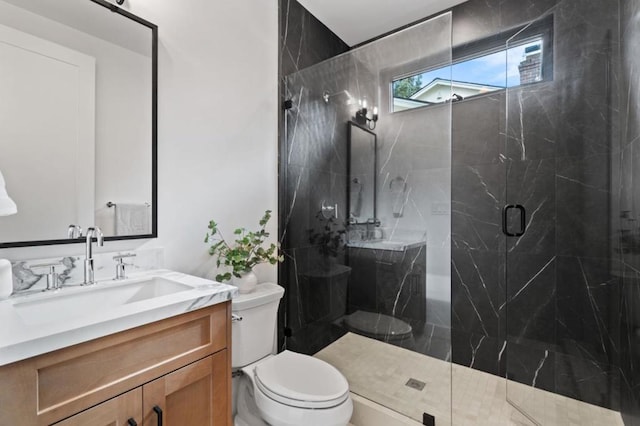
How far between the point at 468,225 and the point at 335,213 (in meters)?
1.01

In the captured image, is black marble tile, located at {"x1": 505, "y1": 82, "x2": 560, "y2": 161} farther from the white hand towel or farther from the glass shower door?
the white hand towel

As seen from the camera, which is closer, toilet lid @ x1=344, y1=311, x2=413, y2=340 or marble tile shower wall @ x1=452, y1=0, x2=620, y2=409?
marble tile shower wall @ x1=452, y1=0, x2=620, y2=409

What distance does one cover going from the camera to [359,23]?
250 centimetres

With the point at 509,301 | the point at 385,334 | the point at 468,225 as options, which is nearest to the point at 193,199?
the point at 385,334

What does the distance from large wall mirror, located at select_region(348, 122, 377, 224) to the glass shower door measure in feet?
3.01

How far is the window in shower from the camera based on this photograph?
1700mm

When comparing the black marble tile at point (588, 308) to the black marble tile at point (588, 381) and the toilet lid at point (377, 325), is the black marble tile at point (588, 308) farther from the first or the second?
the toilet lid at point (377, 325)

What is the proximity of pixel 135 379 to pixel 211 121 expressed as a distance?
131 centimetres

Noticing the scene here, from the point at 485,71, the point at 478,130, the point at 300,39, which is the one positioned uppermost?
the point at 300,39

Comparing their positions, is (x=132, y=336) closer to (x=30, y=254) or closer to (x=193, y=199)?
(x=30, y=254)

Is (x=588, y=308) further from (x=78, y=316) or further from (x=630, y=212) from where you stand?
(x=78, y=316)

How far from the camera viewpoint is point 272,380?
4.58 feet

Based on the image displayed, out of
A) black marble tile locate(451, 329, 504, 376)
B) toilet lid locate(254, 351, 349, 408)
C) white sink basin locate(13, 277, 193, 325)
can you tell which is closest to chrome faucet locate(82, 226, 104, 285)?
white sink basin locate(13, 277, 193, 325)

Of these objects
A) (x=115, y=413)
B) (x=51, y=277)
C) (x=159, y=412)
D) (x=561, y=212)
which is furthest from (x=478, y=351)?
(x=51, y=277)
